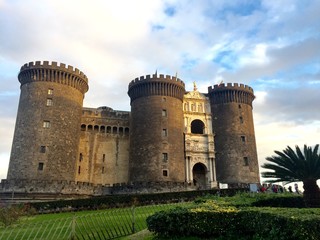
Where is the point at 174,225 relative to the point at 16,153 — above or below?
below

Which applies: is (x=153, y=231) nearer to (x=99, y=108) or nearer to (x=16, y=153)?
(x=16, y=153)

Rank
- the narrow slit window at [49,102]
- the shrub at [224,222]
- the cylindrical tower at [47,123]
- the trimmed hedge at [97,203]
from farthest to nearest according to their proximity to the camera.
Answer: the narrow slit window at [49,102]
the cylindrical tower at [47,123]
the trimmed hedge at [97,203]
the shrub at [224,222]

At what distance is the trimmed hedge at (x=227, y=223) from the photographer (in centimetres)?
1030

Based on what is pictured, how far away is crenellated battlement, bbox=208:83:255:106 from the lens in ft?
156

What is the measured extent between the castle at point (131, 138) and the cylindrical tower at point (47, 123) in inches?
4.5

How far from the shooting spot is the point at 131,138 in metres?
44.3

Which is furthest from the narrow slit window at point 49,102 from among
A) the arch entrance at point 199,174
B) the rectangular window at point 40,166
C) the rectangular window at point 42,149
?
the arch entrance at point 199,174

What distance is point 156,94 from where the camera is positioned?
146 feet

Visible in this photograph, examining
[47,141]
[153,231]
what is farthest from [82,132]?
[153,231]

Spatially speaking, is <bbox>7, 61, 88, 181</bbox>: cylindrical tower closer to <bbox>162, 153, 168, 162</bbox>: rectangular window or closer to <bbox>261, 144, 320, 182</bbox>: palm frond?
<bbox>162, 153, 168, 162</bbox>: rectangular window

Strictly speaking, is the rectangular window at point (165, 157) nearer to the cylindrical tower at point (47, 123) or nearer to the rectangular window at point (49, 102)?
the cylindrical tower at point (47, 123)

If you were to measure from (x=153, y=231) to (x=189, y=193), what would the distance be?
1863cm

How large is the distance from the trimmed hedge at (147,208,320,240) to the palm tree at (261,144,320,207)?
9.30m

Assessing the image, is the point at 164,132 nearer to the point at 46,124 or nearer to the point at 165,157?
the point at 165,157
